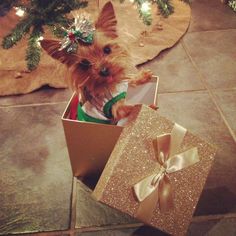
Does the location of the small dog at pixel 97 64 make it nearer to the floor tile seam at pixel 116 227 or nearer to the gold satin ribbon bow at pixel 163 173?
the gold satin ribbon bow at pixel 163 173

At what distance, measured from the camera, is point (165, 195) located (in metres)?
0.79

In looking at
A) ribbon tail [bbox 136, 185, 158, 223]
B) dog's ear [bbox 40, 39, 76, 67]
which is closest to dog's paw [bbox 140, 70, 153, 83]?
dog's ear [bbox 40, 39, 76, 67]

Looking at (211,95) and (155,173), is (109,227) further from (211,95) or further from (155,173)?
(211,95)

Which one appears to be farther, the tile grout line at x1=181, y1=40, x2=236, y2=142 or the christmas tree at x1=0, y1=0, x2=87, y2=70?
the tile grout line at x1=181, y1=40, x2=236, y2=142

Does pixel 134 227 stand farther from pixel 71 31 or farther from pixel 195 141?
pixel 71 31

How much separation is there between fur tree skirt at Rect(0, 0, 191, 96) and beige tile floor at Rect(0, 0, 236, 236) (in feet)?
0.18

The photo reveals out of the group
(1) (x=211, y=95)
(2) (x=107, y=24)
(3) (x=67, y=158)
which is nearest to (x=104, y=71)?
(2) (x=107, y=24)

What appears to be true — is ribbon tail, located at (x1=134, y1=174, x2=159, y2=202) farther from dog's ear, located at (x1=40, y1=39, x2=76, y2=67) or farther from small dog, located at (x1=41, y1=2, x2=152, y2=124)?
dog's ear, located at (x1=40, y1=39, x2=76, y2=67)

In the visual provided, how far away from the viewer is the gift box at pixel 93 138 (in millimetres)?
861

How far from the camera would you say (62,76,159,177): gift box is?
33.9 inches

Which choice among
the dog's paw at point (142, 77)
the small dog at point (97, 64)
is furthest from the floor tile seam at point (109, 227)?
the dog's paw at point (142, 77)

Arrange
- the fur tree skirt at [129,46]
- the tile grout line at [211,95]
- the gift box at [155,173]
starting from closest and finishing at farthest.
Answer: the gift box at [155,173]
the tile grout line at [211,95]
the fur tree skirt at [129,46]

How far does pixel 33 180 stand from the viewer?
1091 millimetres

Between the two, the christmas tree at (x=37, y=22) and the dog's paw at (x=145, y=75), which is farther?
the dog's paw at (x=145, y=75)
